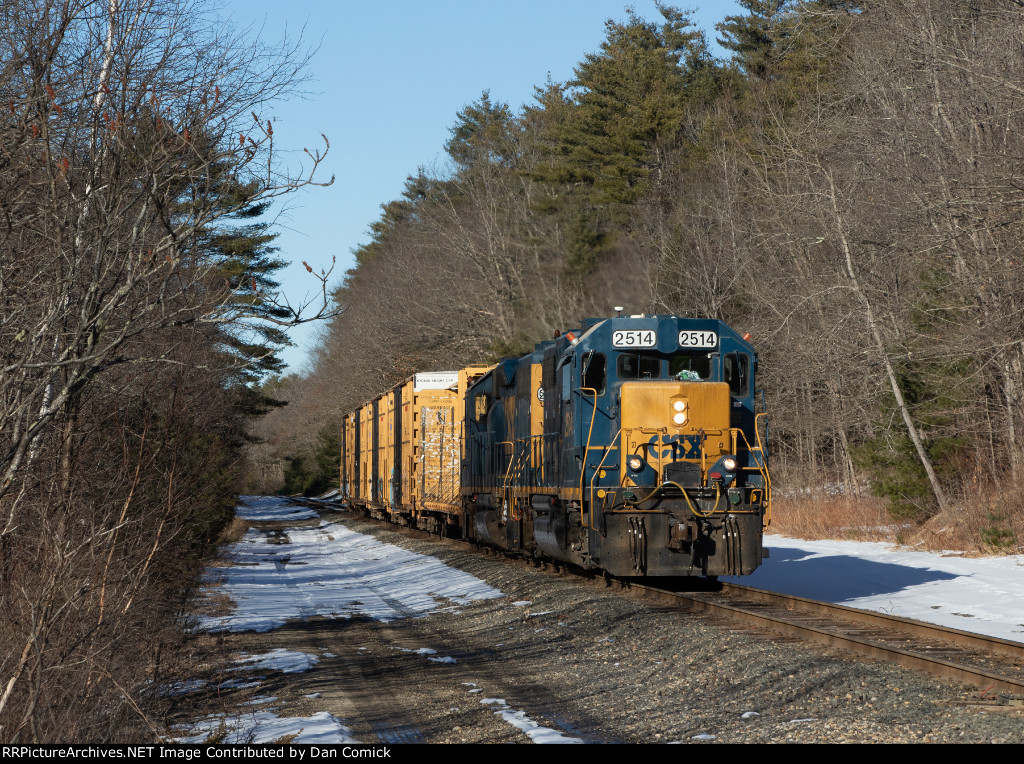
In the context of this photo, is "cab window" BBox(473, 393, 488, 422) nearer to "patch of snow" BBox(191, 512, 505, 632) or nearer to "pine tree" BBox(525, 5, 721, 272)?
"patch of snow" BBox(191, 512, 505, 632)

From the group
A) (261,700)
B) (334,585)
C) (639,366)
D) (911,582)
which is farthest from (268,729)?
(334,585)

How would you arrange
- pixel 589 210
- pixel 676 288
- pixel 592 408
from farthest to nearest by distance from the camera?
pixel 589 210, pixel 676 288, pixel 592 408

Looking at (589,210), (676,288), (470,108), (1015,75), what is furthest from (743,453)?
(470,108)

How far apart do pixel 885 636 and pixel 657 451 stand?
3.84m

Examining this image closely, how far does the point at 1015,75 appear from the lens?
1784cm

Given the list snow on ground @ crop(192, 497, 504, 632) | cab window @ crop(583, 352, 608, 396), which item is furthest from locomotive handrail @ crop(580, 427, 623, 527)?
snow on ground @ crop(192, 497, 504, 632)

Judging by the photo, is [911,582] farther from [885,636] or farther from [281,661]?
[281,661]

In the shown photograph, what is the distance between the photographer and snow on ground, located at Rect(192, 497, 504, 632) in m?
15.3

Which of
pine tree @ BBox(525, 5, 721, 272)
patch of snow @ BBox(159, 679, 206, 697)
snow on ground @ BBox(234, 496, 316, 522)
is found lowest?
snow on ground @ BBox(234, 496, 316, 522)

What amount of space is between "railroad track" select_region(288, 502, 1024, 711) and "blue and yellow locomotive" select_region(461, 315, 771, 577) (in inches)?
26.9

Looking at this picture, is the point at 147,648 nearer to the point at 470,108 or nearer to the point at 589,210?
the point at 589,210

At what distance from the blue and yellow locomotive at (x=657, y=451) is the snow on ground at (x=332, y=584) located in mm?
2977

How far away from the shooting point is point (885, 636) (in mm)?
10812
